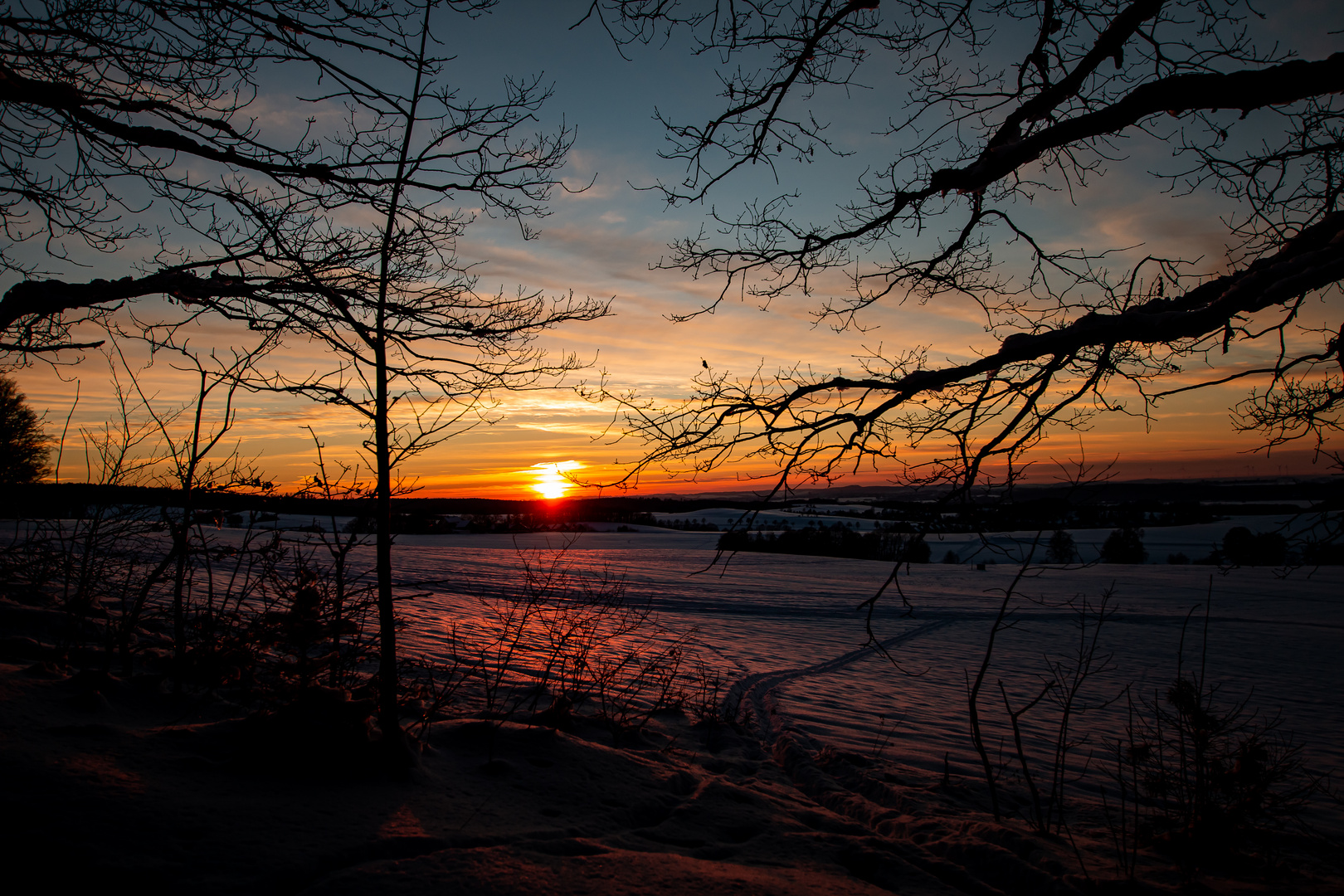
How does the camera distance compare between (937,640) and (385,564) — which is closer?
(385,564)

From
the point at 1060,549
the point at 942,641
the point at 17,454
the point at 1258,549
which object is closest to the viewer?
the point at 1060,549

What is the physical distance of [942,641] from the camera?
1439 centimetres

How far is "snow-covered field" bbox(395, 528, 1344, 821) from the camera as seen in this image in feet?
23.6

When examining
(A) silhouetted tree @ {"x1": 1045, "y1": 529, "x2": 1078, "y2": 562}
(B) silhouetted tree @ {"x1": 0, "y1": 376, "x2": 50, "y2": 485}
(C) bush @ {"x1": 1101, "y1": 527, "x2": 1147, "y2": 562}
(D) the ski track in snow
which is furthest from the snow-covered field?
(C) bush @ {"x1": 1101, "y1": 527, "x2": 1147, "y2": 562}

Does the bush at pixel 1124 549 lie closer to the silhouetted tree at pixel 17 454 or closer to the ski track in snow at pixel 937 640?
the ski track in snow at pixel 937 640

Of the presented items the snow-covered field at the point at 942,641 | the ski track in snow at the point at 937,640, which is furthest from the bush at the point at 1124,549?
the ski track in snow at the point at 937,640

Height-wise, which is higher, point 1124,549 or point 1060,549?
point 1060,549

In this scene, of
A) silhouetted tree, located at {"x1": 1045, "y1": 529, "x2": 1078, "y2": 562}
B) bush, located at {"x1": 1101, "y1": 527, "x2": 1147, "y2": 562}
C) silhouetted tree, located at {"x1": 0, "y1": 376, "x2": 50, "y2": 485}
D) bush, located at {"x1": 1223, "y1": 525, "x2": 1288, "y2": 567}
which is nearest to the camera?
silhouetted tree, located at {"x1": 1045, "y1": 529, "x2": 1078, "y2": 562}

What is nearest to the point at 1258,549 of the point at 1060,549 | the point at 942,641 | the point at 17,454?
the point at 1060,549

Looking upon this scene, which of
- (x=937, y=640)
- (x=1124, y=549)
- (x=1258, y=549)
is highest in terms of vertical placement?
(x=1258, y=549)

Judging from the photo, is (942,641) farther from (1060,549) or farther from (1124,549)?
(1124,549)

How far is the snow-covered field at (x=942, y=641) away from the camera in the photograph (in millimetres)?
7184

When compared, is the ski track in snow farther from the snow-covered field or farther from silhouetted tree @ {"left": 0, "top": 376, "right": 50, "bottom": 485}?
silhouetted tree @ {"left": 0, "top": 376, "right": 50, "bottom": 485}

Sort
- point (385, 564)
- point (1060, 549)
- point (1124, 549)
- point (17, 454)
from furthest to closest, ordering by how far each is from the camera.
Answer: point (1124, 549)
point (17, 454)
point (1060, 549)
point (385, 564)
